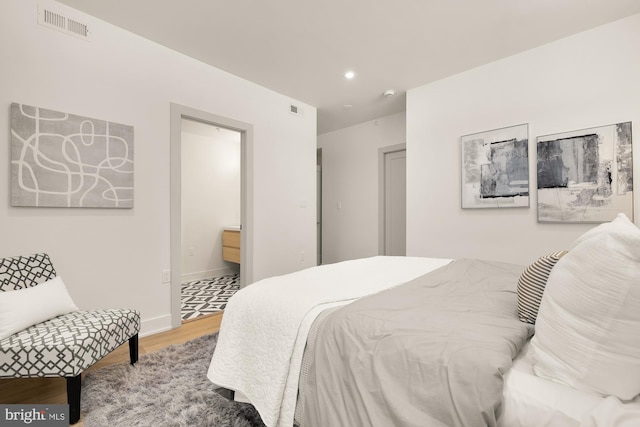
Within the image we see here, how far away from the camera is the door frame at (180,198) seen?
2768mm

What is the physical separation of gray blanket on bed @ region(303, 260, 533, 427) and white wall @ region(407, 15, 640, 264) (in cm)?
203

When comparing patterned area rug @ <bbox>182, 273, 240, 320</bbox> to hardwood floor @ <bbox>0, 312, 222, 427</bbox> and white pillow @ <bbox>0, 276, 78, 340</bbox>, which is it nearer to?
hardwood floor @ <bbox>0, 312, 222, 427</bbox>

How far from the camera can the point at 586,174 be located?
2.51 meters

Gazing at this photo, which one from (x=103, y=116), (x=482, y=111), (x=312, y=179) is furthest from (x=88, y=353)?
(x=482, y=111)

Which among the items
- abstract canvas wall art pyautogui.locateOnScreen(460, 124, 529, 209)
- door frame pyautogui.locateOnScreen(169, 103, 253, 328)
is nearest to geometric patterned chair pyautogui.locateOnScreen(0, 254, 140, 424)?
door frame pyautogui.locateOnScreen(169, 103, 253, 328)

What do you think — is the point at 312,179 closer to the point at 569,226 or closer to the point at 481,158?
the point at 481,158

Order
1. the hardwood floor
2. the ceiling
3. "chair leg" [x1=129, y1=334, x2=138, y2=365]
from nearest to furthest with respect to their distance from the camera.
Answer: the hardwood floor → "chair leg" [x1=129, y1=334, x2=138, y2=365] → the ceiling

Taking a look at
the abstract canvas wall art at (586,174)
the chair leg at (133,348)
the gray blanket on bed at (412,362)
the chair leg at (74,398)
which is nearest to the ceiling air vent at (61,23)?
the chair leg at (133,348)

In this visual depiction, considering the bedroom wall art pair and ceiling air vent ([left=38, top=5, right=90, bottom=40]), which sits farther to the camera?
the bedroom wall art pair

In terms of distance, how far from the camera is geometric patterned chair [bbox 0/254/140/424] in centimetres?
142

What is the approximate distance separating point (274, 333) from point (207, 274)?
4.26 m

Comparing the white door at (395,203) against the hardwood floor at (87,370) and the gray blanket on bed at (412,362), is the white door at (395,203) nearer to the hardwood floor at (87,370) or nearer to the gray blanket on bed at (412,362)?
the hardwood floor at (87,370)

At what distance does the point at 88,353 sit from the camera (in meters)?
1.52

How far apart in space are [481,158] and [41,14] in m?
3.94
